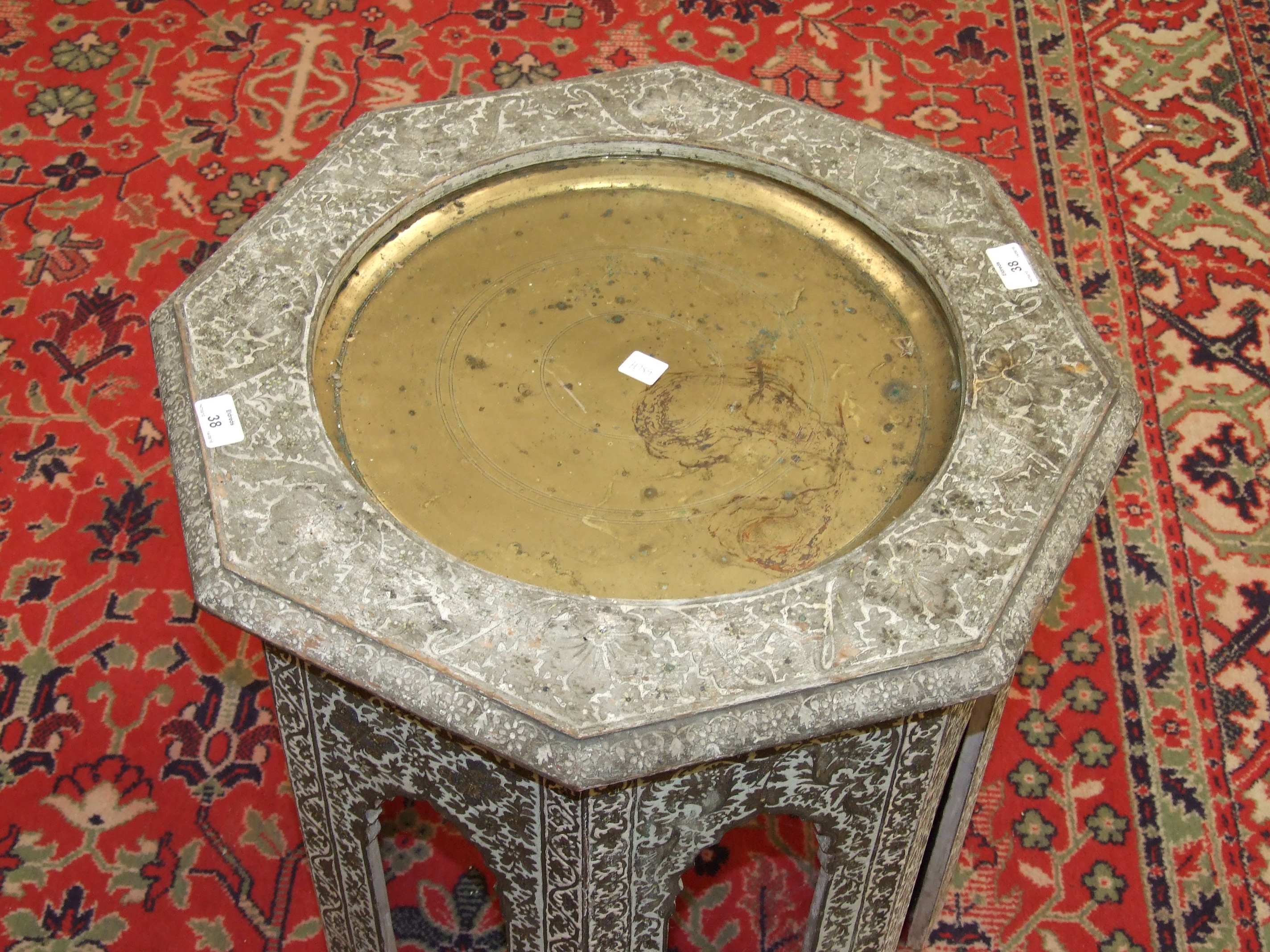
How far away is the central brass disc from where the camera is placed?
183 cm

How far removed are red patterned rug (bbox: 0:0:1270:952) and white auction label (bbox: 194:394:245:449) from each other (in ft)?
3.48

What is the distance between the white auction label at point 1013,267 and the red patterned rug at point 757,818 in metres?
1.08

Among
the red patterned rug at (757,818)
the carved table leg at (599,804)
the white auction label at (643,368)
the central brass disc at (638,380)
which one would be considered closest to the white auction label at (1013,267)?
the central brass disc at (638,380)

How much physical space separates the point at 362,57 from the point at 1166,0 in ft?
7.96

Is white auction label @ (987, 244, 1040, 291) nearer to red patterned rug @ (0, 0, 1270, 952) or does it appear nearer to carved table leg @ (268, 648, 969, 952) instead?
carved table leg @ (268, 648, 969, 952)

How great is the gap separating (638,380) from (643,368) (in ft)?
0.08

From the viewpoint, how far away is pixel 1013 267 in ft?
6.52

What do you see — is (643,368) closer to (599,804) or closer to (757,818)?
(599,804)

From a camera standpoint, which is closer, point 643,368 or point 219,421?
point 219,421

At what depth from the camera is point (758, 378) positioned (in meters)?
2.01

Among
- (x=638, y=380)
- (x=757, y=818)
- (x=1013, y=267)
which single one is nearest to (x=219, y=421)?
(x=638, y=380)

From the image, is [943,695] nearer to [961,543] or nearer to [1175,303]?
[961,543]

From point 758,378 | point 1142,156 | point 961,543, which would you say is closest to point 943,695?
point 961,543

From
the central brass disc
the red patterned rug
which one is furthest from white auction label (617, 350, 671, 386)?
the red patterned rug
